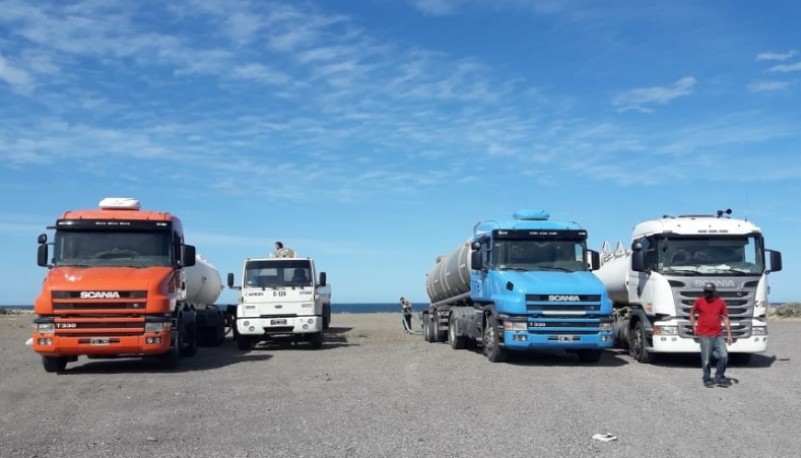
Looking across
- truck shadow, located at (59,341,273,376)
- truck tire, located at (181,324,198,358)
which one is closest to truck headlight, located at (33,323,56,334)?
truck shadow, located at (59,341,273,376)

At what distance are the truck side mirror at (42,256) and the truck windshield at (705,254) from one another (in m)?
12.7

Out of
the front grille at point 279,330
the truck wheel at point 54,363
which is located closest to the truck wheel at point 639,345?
the front grille at point 279,330

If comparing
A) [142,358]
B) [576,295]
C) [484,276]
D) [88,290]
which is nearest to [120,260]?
[88,290]

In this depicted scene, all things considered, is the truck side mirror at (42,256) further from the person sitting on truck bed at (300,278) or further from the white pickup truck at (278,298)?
the person sitting on truck bed at (300,278)

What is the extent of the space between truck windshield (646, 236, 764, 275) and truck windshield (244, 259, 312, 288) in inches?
371

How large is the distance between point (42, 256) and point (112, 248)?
1.36 metres

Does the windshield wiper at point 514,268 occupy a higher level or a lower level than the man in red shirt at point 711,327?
higher

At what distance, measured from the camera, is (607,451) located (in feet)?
29.7

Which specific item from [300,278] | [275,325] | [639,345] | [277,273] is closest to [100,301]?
[275,325]

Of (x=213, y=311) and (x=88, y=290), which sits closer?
(x=88, y=290)

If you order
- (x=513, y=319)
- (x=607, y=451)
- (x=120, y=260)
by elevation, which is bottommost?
(x=607, y=451)

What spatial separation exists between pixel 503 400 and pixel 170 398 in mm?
5097

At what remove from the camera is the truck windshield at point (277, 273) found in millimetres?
22859

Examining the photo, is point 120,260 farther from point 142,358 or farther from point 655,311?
point 655,311
